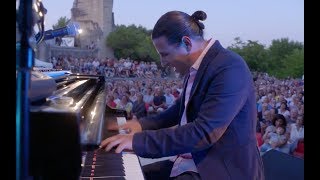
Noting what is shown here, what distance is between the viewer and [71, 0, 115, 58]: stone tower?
20.1ft

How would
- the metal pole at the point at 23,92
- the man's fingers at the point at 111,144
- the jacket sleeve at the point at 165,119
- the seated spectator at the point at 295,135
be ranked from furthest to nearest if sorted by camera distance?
the seated spectator at the point at 295,135
the jacket sleeve at the point at 165,119
the man's fingers at the point at 111,144
the metal pole at the point at 23,92

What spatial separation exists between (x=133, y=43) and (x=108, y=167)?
15.4ft

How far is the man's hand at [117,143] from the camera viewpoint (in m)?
1.29

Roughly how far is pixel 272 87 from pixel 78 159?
19.5 ft

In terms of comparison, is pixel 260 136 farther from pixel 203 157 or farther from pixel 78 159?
pixel 78 159

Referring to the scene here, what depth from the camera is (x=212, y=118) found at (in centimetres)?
152

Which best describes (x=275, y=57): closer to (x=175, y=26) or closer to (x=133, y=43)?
(x=133, y=43)

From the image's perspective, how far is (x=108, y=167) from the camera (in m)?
1.54

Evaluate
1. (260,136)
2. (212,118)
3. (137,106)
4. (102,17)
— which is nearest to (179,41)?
(212,118)

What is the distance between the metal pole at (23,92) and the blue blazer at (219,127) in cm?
62

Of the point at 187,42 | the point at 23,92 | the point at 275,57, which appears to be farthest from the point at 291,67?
the point at 23,92

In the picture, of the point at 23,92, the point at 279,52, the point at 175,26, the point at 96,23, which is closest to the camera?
the point at 23,92

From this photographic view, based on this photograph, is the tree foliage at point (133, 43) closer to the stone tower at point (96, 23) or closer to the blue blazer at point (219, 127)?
the stone tower at point (96, 23)

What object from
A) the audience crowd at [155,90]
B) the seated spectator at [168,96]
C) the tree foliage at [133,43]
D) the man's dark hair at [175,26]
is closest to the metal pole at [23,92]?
the man's dark hair at [175,26]
